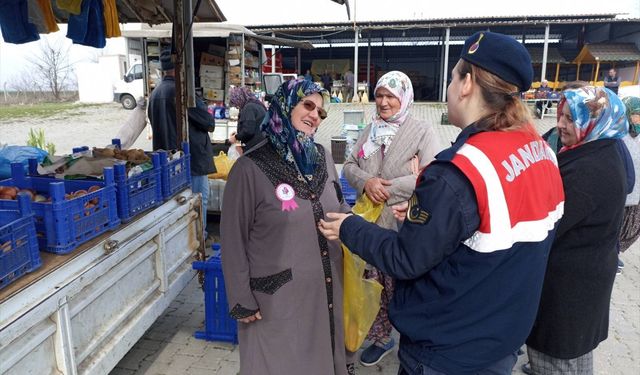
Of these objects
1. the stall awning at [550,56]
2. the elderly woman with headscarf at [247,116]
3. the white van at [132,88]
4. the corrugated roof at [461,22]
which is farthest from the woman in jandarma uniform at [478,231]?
the stall awning at [550,56]

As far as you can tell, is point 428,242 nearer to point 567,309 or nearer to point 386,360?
point 567,309

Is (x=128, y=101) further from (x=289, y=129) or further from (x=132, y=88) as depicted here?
(x=289, y=129)

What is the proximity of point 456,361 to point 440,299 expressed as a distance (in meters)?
0.21

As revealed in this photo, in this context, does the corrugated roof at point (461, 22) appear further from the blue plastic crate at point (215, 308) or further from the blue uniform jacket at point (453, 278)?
the blue uniform jacket at point (453, 278)

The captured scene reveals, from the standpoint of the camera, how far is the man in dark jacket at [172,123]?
4297 millimetres

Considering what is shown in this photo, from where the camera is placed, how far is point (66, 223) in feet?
7.00

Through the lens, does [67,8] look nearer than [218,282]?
No

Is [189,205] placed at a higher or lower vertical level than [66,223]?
lower

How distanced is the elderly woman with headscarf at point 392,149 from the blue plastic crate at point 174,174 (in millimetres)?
1241

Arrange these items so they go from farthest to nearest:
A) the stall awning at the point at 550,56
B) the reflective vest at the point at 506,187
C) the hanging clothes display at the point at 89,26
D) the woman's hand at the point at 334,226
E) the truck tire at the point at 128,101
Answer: the stall awning at the point at 550,56, the truck tire at the point at 128,101, the hanging clothes display at the point at 89,26, the woman's hand at the point at 334,226, the reflective vest at the point at 506,187

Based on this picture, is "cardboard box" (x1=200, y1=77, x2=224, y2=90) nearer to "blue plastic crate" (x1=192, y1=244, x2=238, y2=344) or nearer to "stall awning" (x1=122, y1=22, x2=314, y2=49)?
"stall awning" (x1=122, y1=22, x2=314, y2=49)

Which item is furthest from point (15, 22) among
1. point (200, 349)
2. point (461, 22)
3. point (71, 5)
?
point (461, 22)

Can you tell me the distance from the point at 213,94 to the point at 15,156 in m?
6.59

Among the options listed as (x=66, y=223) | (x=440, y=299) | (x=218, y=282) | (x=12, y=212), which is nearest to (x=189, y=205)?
(x=218, y=282)
